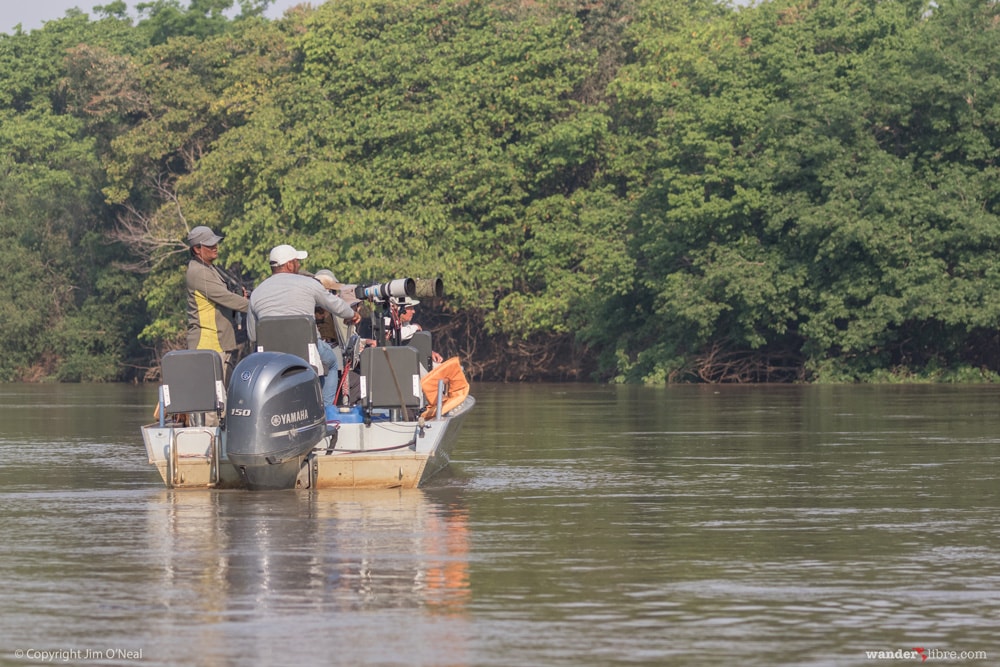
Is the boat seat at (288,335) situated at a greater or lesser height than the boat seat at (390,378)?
greater

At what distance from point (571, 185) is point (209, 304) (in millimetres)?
41514

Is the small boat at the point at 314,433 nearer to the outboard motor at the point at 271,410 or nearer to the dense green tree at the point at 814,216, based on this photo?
the outboard motor at the point at 271,410

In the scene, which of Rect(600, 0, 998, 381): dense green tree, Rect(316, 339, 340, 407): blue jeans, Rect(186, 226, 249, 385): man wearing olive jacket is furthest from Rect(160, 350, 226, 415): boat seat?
Rect(600, 0, 998, 381): dense green tree

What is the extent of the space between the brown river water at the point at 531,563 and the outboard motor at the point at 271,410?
37 centimetres

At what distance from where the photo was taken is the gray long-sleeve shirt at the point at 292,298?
14562 millimetres

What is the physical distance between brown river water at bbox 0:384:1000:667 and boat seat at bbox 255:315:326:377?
113cm

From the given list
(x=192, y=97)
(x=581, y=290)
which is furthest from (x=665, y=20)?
(x=192, y=97)

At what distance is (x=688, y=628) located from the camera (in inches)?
307

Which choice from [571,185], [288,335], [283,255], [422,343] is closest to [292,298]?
[288,335]

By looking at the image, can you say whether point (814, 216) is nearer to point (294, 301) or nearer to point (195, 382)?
point (294, 301)

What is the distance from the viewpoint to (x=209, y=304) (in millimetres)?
15016

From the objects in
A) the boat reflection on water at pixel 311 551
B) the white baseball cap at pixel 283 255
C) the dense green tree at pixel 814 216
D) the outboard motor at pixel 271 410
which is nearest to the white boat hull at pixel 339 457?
the boat reflection on water at pixel 311 551

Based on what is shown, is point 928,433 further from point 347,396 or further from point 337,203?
point 337,203

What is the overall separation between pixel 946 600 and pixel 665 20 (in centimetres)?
5021
